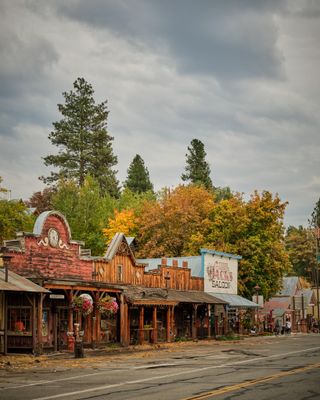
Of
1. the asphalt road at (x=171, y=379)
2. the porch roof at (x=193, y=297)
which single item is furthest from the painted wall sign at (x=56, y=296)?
the porch roof at (x=193, y=297)

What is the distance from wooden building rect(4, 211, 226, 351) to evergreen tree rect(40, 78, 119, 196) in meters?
42.0

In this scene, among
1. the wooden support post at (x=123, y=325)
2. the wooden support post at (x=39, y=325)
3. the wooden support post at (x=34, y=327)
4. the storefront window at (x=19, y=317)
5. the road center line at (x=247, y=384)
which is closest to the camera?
the road center line at (x=247, y=384)

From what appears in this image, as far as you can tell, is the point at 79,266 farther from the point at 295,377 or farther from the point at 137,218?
the point at 137,218

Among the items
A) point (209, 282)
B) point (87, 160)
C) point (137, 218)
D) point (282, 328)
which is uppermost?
point (87, 160)

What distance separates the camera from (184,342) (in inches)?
1572

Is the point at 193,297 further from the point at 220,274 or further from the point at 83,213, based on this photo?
the point at 83,213

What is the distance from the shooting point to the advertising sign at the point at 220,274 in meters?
47.7

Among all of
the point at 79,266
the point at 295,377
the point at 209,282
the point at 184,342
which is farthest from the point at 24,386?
the point at 209,282

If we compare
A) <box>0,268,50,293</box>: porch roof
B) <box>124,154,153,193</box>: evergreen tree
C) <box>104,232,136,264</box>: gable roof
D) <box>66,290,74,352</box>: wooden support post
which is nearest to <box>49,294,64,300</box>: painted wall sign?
<box>66,290,74,352</box>: wooden support post

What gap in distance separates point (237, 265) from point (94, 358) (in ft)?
92.9

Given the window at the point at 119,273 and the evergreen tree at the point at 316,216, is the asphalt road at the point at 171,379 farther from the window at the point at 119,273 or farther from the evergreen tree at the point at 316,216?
the evergreen tree at the point at 316,216

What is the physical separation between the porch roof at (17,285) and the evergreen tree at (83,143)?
54.8 meters

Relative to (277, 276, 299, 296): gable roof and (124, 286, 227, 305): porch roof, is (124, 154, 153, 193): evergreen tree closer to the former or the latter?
(277, 276, 299, 296): gable roof

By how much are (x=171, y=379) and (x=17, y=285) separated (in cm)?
1036
